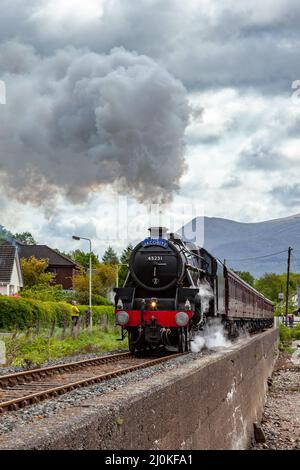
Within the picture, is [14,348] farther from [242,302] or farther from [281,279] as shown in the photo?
[281,279]

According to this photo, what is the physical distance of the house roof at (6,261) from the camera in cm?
6141

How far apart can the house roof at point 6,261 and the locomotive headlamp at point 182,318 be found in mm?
46221

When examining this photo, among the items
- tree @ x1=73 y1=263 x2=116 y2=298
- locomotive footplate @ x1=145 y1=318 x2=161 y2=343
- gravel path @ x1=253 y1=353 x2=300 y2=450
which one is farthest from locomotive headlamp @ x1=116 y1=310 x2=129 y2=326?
tree @ x1=73 y1=263 x2=116 y2=298

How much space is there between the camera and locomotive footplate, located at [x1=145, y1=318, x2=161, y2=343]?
1734 centimetres

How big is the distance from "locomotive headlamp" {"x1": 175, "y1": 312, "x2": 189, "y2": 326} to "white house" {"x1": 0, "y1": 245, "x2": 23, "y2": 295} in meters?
46.2

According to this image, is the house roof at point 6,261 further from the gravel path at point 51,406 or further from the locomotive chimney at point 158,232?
the gravel path at point 51,406

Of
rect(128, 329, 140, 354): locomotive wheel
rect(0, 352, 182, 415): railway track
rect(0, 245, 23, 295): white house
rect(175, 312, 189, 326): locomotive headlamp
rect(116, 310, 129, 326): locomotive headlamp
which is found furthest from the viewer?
rect(0, 245, 23, 295): white house

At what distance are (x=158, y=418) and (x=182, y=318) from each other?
1065cm

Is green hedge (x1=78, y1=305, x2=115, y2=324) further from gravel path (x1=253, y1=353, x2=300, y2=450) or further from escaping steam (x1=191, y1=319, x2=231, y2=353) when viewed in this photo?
escaping steam (x1=191, y1=319, x2=231, y2=353)

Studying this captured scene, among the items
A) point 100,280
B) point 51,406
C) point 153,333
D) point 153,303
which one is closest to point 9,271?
point 100,280

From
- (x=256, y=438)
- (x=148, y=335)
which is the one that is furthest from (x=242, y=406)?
(x=148, y=335)

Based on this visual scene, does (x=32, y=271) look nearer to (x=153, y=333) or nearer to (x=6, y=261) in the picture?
(x=6, y=261)
